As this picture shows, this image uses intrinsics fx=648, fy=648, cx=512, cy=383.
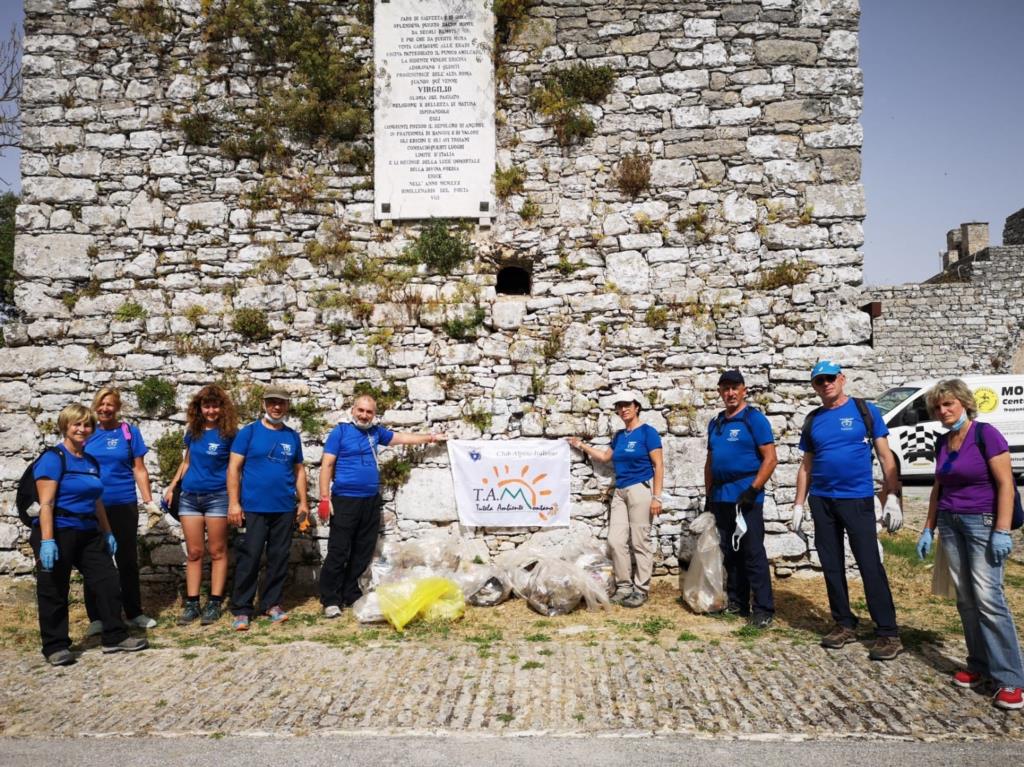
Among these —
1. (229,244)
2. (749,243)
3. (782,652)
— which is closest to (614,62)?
(749,243)

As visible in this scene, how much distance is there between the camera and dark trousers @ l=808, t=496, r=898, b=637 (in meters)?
4.38

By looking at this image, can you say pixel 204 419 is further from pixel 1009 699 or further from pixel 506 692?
pixel 1009 699

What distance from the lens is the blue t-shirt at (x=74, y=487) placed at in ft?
14.6

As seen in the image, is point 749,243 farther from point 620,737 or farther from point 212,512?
point 212,512

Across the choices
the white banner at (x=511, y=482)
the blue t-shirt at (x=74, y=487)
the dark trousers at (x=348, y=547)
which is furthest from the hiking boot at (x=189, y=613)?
the white banner at (x=511, y=482)

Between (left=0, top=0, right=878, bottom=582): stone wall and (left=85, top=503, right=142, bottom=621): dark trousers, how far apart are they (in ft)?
2.72

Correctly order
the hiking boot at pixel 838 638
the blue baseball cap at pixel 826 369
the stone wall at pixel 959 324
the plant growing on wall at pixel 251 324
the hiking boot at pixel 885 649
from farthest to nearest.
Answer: the stone wall at pixel 959 324, the plant growing on wall at pixel 251 324, the blue baseball cap at pixel 826 369, the hiking boot at pixel 838 638, the hiking boot at pixel 885 649

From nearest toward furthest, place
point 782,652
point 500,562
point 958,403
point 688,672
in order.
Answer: point 958,403, point 688,672, point 782,652, point 500,562

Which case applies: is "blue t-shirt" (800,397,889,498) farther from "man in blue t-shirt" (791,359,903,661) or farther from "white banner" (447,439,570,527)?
"white banner" (447,439,570,527)

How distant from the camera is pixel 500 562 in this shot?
611 cm

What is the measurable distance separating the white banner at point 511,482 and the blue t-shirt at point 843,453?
7.51 ft

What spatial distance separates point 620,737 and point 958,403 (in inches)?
109

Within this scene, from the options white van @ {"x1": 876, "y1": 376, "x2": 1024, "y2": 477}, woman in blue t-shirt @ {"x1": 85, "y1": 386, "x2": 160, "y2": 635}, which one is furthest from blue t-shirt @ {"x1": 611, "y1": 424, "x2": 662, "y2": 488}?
white van @ {"x1": 876, "y1": 376, "x2": 1024, "y2": 477}

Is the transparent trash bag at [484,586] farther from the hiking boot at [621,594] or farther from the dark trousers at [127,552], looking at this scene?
the dark trousers at [127,552]
